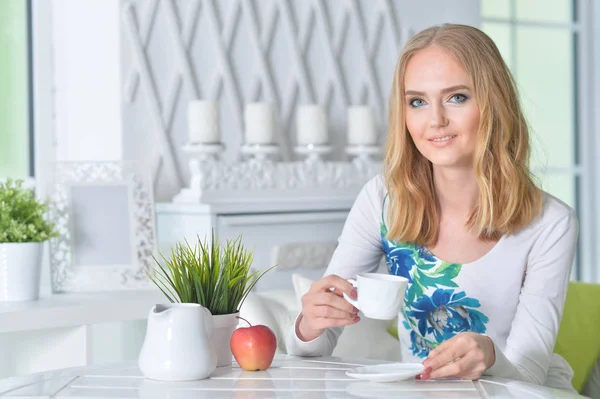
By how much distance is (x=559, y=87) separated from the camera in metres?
4.21

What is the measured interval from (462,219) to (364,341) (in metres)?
0.51

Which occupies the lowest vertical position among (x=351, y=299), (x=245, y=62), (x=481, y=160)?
(x=351, y=299)

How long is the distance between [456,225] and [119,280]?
114cm

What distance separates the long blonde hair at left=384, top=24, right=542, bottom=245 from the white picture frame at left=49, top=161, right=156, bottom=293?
1008mm

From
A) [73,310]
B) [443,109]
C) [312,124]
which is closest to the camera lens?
[443,109]

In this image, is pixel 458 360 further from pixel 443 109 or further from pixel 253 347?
pixel 443 109

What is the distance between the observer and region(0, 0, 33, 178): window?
279 cm

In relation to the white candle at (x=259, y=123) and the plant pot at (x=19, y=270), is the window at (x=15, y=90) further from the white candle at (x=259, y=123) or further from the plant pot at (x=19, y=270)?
the white candle at (x=259, y=123)

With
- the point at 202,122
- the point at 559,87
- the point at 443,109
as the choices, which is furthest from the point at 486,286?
the point at 559,87

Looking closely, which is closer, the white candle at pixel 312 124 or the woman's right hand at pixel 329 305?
the woman's right hand at pixel 329 305

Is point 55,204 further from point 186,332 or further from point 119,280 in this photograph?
point 186,332

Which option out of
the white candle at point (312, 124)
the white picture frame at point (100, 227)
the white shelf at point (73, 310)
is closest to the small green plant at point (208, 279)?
the white shelf at point (73, 310)

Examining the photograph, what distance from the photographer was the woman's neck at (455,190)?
6.14ft

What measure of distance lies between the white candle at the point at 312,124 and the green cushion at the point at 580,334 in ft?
3.08
